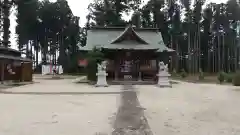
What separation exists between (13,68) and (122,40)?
9136 mm

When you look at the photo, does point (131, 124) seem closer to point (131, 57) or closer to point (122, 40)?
point (131, 57)

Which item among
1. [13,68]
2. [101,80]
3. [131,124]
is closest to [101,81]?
[101,80]

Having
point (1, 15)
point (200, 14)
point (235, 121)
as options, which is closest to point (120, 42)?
point (235, 121)

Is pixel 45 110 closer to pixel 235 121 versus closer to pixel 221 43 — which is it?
pixel 235 121

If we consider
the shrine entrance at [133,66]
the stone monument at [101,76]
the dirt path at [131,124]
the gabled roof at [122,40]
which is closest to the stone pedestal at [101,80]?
the stone monument at [101,76]

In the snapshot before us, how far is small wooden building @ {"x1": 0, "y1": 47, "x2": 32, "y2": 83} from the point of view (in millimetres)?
22525

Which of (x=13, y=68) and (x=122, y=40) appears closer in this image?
(x=13, y=68)

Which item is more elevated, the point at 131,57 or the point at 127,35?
the point at 127,35

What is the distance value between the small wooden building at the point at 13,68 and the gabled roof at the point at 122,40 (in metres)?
4.94

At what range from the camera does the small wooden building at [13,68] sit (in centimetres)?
2252

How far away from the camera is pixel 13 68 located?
23766mm

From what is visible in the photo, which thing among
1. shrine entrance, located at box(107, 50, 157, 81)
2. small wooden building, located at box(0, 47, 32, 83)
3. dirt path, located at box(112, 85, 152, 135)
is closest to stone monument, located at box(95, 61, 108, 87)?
shrine entrance, located at box(107, 50, 157, 81)

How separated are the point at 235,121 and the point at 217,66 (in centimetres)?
5029

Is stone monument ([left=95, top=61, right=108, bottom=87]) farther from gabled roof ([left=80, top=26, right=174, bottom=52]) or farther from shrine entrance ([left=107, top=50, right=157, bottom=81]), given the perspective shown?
shrine entrance ([left=107, top=50, right=157, bottom=81])
